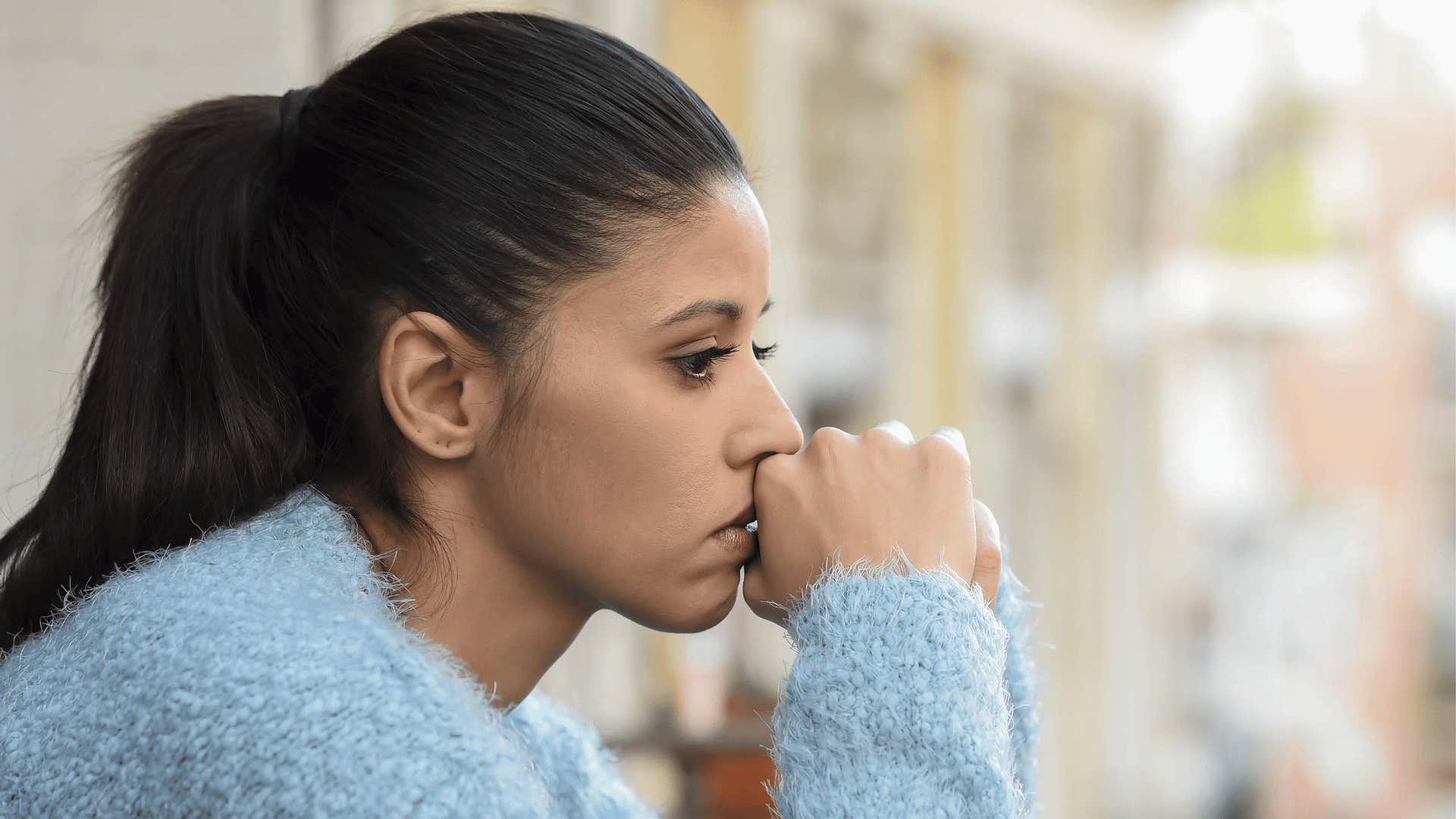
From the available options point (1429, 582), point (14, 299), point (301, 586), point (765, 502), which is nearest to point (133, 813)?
point (301, 586)

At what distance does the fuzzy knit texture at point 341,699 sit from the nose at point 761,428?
0.10 m

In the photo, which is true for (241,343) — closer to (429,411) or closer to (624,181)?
(429,411)

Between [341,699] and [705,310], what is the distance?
33cm

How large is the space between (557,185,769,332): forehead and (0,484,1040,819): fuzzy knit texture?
20 centimetres

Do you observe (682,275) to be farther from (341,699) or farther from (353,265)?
(341,699)

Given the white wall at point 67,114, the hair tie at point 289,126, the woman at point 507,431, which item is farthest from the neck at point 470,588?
the white wall at point 67,114

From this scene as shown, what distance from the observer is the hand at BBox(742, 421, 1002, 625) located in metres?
0.81

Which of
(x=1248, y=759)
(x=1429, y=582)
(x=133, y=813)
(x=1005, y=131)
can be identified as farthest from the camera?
(x=1429, y=582)

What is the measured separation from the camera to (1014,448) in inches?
214

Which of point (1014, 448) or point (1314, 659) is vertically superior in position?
point (1014, 448)

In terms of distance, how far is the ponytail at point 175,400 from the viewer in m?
0.80

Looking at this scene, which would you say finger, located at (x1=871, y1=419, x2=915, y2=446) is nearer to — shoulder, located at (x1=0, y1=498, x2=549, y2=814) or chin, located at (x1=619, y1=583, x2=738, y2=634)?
chin, located at (x1=619, y1=583, x2=738, y2=634)

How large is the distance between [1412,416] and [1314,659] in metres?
1.92

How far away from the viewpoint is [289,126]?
0.87 metres
